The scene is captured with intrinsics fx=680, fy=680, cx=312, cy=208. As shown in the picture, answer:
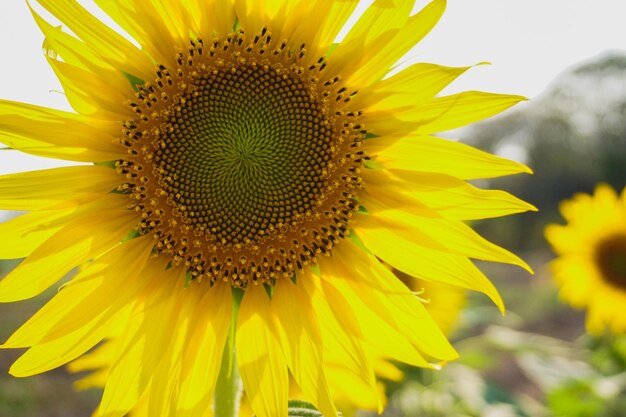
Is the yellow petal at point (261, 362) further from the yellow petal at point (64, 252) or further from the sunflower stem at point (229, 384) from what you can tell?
the yellow petal at point (64, 252)

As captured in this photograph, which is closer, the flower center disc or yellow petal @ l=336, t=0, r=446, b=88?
yellow petal @ l=336, t=0, r=446, b=88

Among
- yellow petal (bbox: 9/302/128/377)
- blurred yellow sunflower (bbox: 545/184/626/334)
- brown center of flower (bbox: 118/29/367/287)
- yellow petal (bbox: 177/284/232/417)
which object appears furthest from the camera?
blurred yellow sunflower (bbox: 545/184/626/334)

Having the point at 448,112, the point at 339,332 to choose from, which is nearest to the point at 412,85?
the point at 448,112

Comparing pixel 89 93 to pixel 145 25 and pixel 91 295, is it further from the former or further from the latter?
pixel 91 295

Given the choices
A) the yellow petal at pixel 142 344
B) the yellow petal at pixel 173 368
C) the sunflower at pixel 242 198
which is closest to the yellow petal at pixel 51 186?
the sunflower at pixel 242 198

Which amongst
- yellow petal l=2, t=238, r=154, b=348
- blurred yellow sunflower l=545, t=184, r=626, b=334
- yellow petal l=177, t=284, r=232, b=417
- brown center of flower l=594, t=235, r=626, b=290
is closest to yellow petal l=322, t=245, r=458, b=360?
yellow petal l=177, t=284, r=232, b=417

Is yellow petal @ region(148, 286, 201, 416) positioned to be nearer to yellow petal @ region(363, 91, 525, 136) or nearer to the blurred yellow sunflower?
yellow petal @ region(363, 91, 525, 136)

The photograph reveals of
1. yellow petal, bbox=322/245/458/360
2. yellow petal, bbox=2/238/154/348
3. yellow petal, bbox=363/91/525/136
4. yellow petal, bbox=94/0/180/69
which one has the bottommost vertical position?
yellow petal, bbox=2/238/154/348
